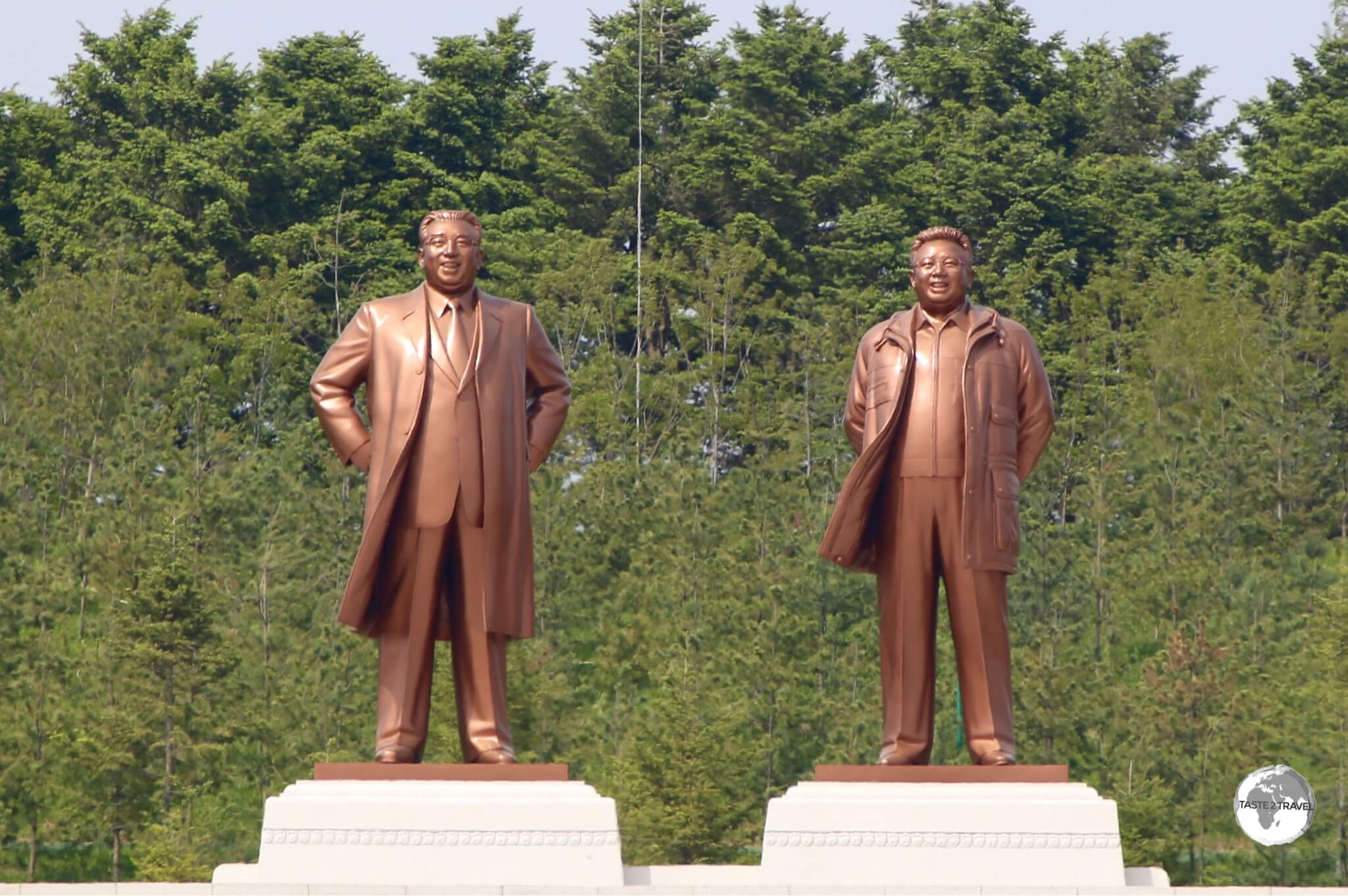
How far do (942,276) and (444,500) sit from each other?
102 inches

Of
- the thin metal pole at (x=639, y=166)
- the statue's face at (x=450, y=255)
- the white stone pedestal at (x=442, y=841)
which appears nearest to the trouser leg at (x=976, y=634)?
the white stone pedestal at (x=442, y=841)

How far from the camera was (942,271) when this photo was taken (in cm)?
1308

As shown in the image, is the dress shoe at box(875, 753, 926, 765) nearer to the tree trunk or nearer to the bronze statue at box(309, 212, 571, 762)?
the bronze statue at box(309, 212, 571, 762)

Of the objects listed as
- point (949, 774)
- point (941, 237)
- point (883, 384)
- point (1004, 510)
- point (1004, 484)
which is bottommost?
point (949, 774)

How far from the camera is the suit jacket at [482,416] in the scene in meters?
12.7

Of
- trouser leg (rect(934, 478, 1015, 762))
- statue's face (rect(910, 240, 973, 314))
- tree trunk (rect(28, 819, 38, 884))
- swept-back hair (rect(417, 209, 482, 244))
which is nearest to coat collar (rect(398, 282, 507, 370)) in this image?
swept-back hair (rect(417, 209, 482, 244))

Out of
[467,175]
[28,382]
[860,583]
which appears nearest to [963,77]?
[467,175]

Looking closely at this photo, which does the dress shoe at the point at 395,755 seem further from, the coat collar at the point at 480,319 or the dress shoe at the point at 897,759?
the dress shoe at the point at 897,759

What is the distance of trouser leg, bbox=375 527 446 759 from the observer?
12.7 metres

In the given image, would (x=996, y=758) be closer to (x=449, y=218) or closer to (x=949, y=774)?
(x=949, y=774)

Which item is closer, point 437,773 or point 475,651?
point 437,773

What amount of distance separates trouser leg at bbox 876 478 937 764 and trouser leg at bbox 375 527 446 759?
214cm

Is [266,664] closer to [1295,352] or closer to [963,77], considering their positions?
[1295,352]

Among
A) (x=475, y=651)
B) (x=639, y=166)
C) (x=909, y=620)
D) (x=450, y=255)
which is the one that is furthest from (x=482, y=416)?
(x=639, y=166)
